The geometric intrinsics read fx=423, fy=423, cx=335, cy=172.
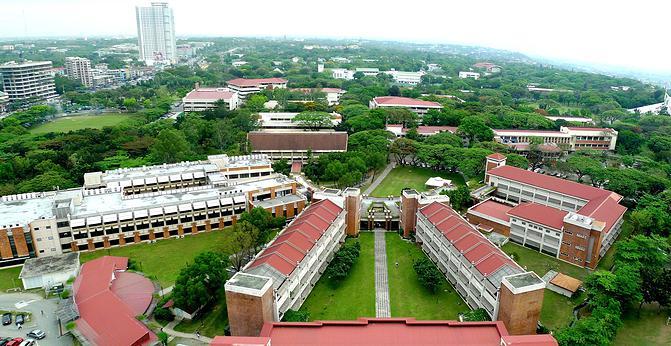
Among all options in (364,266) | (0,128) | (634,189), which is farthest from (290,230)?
(0,128)

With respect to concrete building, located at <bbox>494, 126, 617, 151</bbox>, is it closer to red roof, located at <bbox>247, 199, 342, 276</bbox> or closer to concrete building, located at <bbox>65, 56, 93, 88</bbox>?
red roof, located at <bbox>247, 199, 342, 276</bbox>

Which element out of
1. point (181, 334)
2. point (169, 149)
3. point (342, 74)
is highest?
point (342, 74)

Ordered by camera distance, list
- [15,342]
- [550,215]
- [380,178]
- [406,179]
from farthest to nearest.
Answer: [380,178] < [406,179] < [550,215] < [15,342]

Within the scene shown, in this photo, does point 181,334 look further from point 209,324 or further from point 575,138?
point 575,138

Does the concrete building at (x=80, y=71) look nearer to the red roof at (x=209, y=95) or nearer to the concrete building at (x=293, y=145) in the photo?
the red roof at (x=209, y=95)

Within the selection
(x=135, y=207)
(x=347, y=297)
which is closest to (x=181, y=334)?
(x=347, y=297)
